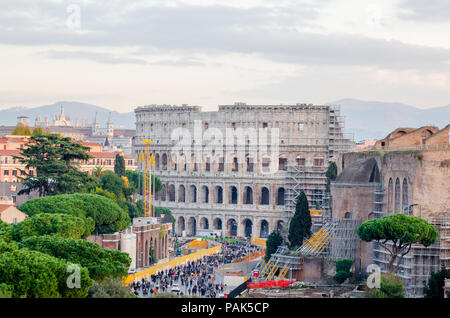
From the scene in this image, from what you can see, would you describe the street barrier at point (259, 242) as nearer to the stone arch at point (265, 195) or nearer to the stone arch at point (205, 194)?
the stone arch at point (265, 195)

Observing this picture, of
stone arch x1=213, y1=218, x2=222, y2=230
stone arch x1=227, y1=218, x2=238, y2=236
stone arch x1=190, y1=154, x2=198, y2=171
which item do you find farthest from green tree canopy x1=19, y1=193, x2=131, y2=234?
stone arch x1=190, y1=154, x2=198, y2=171

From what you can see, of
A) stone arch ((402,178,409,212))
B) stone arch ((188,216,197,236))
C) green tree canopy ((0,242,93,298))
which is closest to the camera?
green tree canopy ((0,242,93,298))

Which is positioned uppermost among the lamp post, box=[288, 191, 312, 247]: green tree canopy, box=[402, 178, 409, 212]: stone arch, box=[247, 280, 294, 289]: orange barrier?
box=[402, 178, 409, 212]: stone arch

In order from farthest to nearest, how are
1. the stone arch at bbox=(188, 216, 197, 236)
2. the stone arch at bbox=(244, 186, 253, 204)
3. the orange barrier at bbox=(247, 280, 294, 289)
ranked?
1. the stone arch at bbox=(244, 186, 253, 204)
2. the stone arch at bbox=(188, 216, 197, 236)
3. the orange barrier at bbox=(247, 280, 294, 289)

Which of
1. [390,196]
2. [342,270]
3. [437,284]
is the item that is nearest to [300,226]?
[342,270]

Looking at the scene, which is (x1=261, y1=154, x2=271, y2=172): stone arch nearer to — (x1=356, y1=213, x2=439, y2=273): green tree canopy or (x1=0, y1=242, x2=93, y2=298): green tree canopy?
(x1=356, y1=213, x2=439, y2=273): green tree canopy

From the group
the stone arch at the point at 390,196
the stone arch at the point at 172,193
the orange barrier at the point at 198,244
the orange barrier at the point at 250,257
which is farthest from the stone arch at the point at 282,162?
the stone arch at the point at 390,196

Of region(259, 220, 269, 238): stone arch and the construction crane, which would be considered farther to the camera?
region(259, 220, 269, 238): stone arch
